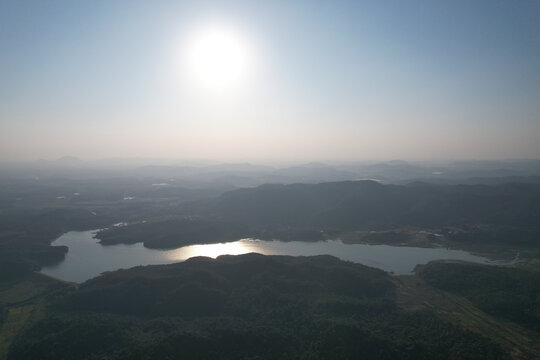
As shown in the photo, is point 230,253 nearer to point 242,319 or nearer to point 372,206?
point 242,319

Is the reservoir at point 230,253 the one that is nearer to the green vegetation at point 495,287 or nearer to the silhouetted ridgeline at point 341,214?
the silhouetted ridgeline at point 341,214

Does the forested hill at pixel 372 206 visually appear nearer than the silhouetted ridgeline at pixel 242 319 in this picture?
No

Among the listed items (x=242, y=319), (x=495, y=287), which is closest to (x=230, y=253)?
(x=242, y=319)

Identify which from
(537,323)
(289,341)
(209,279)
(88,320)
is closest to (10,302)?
(88,320)

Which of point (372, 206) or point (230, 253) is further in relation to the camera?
point (372, 206)

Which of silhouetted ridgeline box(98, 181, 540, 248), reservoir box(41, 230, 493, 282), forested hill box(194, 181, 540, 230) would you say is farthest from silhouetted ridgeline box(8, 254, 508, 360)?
forested hill box(194, 181, 540, 230)

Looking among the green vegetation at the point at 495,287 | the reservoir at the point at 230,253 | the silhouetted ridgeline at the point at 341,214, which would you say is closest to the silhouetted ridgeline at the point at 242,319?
the green vegetation at the point at 495,287
